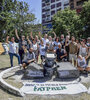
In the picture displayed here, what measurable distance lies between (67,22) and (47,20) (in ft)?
138

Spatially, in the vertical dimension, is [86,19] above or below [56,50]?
above

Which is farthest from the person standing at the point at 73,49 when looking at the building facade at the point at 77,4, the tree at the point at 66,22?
the building facade at the point at 77,4

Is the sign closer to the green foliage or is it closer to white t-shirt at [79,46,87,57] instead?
white t-shirt at [79,46,87,57]

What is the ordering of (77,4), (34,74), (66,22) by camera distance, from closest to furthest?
(34,74) → (66,22) → (77,4)

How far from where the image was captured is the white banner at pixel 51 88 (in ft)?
17.0

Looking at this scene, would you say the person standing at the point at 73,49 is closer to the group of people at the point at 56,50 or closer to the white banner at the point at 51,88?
the group of people at the point at 56,50

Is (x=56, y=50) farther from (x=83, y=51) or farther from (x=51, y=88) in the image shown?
(x=51, y=88)

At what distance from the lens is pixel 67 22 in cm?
3189

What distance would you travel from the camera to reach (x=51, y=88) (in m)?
5.52

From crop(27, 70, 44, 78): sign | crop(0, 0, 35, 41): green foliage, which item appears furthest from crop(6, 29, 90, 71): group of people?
crop(0, 0, 35, 41): green foliage

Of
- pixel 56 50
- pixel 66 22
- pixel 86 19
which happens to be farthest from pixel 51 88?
pixel 66 22

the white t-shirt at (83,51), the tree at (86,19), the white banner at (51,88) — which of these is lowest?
the white banner at (51,88)

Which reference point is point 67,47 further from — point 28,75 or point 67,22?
point 67,22

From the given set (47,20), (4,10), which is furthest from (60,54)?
(47,20)
